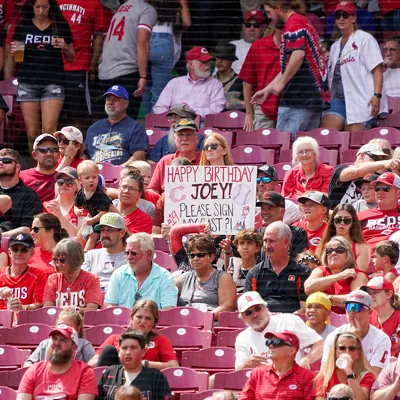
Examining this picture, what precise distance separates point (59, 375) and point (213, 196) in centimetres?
229

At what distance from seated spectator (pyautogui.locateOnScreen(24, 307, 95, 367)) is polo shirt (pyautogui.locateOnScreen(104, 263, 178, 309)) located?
825 millimetres

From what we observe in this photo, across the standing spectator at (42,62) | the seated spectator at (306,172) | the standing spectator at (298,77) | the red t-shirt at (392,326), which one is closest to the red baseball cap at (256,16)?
the standing spectator at (298,77)

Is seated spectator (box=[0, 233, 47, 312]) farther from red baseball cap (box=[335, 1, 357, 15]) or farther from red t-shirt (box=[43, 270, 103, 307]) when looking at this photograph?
red baseball cap (box=[335, 1, 357, 15])

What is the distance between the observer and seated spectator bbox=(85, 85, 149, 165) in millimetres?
12680

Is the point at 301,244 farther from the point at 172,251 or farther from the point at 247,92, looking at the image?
the point at 247,92

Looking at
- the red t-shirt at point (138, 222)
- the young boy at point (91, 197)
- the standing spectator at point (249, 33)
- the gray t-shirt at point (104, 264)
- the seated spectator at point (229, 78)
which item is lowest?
the gray t-shirt at point (104, 264)

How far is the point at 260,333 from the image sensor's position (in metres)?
9.03

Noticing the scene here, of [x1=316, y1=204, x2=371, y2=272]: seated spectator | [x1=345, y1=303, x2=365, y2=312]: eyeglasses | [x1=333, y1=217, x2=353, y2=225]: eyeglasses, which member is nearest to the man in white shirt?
[x1=345, y1=303, x2=365, y2=312]: eyeglasses

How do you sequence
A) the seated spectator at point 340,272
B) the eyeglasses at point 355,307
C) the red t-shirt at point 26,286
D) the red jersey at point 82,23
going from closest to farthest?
the eyeglasses at point 355,307, the seated spectator at point 340,272, the red t-shirt at point 26,286, the red jersey at point 82,23

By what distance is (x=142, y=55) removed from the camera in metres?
13.8

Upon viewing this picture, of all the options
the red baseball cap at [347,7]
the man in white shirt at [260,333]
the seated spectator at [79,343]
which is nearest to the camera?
the man in white shirt at [260,333]

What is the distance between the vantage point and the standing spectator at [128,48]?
45.7 feet

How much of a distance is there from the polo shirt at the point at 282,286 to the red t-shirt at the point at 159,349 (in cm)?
90

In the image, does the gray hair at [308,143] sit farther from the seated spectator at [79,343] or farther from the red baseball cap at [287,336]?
the red baseball cap at [287,336]
